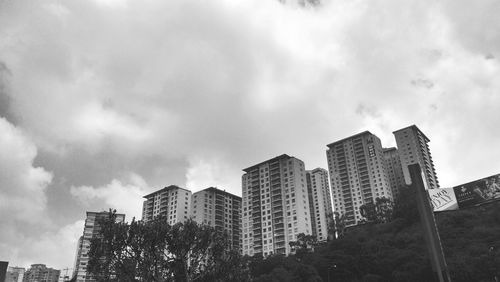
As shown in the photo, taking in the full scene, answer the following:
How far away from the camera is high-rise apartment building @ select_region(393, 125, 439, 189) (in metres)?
146

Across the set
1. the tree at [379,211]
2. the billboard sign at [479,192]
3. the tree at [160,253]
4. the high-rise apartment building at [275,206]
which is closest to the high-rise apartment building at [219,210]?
the high-rise apartment building at [275,206]

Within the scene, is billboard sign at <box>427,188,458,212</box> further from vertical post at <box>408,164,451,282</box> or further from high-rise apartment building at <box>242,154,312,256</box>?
vertical post at <box>408,164,451,282</box>

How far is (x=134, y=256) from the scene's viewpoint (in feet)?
99.0

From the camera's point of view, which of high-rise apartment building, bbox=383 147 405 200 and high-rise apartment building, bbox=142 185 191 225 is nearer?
high-rise apartment building, bbox=142 185 191 225

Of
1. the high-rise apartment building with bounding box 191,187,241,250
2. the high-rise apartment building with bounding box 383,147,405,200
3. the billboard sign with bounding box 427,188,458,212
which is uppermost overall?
the high-rise apartment building with bounding box 383,147,405,200

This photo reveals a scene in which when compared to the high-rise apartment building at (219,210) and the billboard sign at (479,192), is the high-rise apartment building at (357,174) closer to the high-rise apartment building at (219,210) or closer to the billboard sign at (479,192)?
the high-rise apartment building at (219,210)

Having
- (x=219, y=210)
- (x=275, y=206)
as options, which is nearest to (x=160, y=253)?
(x=275, y=206)

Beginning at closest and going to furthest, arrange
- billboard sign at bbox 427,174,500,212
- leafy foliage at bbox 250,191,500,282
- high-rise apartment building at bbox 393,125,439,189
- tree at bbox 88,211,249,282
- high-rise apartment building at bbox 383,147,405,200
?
tree at bbox 88,211,249,282
leafy foliage at bbox 250,191,500,282
billboard sign at bbox 427,174,500,212
high-rise apartment building at bbox 393,125,439,189
high-rise apartment building at bbox 383,147,405,200

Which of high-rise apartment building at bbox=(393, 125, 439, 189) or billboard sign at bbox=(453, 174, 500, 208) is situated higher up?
high-rise apartment building at bbox=(393, 125, 439, 189)

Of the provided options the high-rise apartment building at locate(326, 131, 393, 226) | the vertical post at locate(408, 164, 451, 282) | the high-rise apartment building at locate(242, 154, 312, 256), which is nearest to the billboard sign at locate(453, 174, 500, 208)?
the high-rise apartment building at locate(242, 154, 312, 256)

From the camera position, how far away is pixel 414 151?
147125 millimetres

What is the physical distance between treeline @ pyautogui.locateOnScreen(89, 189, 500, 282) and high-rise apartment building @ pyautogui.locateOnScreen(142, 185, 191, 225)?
199 feet

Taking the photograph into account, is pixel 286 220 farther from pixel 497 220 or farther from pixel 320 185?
pixel 497 220

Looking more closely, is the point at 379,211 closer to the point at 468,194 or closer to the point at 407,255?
the point at 468,194
